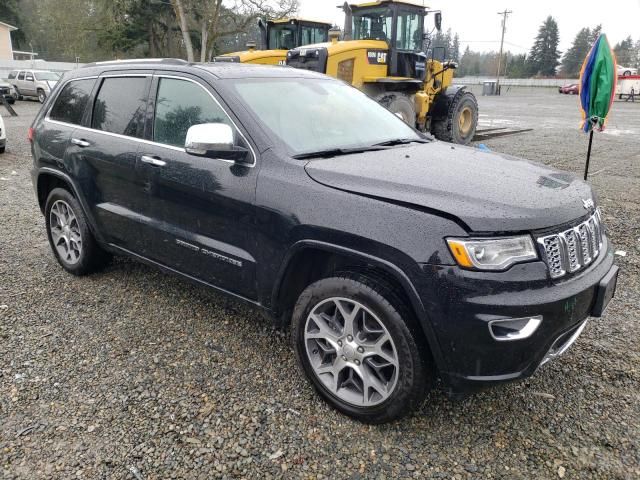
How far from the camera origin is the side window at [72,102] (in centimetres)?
420

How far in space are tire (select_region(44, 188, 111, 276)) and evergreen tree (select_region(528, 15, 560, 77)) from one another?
96.2 metres

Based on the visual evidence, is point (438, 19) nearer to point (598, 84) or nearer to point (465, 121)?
point (465, 121)

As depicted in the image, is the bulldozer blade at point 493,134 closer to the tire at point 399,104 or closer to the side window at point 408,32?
the tire at point 399,104

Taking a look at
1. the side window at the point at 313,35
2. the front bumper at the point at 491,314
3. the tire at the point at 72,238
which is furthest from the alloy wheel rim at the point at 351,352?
the side window at the point at 313,35

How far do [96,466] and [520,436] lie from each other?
6.79 ft

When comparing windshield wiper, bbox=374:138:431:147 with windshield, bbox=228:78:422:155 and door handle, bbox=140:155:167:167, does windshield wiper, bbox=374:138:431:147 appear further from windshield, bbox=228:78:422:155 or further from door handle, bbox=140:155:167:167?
door handle, bbox=140:155:167:167

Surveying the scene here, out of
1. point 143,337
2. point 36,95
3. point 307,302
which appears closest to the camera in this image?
point 307,302

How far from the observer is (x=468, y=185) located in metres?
2.50

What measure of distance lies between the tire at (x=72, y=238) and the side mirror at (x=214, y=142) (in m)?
1.84

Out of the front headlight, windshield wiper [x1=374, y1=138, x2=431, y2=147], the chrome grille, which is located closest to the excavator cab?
windshield wiper [x1=374, y1=138, x2=431, y2=147]

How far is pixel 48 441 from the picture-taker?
2.54m

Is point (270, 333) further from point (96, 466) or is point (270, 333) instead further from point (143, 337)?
point (96, 466)

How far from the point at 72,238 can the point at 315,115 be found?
2.54 meters

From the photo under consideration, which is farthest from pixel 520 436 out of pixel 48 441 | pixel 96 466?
pixel 48 441
